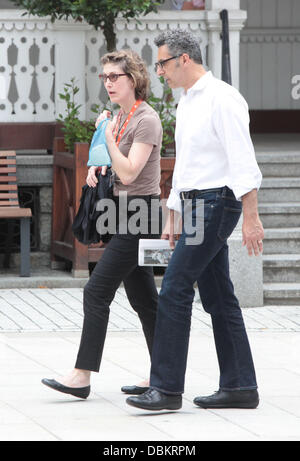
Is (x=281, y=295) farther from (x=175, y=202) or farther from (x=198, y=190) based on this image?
(x=198, y=190)

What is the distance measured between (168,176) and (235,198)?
4488mm

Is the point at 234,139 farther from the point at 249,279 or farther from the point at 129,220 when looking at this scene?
the point at 249,279

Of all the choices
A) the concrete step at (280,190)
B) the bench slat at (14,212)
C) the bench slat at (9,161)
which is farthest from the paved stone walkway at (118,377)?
the concrete step at (280,190)

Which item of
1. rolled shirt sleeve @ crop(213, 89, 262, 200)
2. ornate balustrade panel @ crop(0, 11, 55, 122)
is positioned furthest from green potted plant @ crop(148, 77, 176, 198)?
rolled shirt sleeve @ crop(213, 89, 262, 200)

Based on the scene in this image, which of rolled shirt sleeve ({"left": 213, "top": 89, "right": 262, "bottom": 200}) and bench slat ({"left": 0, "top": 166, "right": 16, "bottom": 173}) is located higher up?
rolled shirt sleeve ({"left": 213, "top": 89, "right": 262, "bottom": 200})

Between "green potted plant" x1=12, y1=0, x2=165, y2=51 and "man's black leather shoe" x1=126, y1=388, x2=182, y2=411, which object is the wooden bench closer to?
"green potted plant" x1=12, y1=0, x2=165, y2=51

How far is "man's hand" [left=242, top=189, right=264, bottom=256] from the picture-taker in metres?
5.74

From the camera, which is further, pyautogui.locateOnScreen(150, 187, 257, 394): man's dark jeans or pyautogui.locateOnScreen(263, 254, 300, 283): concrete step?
pyautogui.locateOnScreen(263, 254, 300, 283): concrete step

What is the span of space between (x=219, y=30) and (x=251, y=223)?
5.82 metres

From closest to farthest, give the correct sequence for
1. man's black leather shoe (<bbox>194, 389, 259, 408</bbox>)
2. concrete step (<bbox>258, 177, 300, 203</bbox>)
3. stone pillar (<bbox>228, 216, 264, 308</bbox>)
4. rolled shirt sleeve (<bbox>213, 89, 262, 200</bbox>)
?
rolled shirt sleeve (<bbox>213, 89, 262, 200</bbox>) → man's black leather shoe (<bbox>194, 389, 259, 408</bbox>) → stone pillar (<bbox>228, 216, 264, 308</bbox>) → concrete step (<bbox>258, 177, 300, 203</bbox>)

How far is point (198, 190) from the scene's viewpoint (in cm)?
591

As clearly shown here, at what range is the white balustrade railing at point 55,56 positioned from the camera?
11008 mm

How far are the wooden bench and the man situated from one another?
4.32 metres
